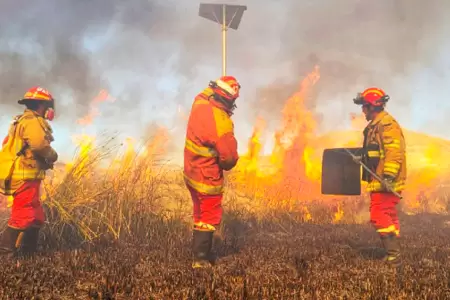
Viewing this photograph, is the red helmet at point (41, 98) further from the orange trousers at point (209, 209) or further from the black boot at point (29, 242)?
the orange trousers at point (209, 209)

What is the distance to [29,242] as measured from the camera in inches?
187

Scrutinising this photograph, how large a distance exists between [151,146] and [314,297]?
4736mm

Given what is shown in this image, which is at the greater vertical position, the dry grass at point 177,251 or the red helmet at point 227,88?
the red helmet at point 227,88

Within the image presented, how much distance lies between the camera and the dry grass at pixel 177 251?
127 inches

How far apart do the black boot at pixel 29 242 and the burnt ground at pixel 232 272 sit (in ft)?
0.56

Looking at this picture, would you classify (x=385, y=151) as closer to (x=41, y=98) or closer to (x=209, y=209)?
(x=209, y=209)

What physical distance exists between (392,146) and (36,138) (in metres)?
4.45

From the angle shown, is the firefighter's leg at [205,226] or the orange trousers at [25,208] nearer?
the firefighter's leg at [205,226]

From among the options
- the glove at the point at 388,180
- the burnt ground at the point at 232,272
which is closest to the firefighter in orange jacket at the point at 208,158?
the burnt ground at the point at 232,272

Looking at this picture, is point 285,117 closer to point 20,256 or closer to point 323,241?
point 323,241

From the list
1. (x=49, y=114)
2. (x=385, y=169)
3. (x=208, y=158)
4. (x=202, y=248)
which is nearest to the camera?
(x=202, y=248)

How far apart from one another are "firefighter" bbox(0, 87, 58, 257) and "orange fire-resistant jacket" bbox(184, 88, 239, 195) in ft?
6.11

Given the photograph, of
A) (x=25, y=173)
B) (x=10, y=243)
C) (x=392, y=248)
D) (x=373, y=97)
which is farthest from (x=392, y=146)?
(x=10, y=243)

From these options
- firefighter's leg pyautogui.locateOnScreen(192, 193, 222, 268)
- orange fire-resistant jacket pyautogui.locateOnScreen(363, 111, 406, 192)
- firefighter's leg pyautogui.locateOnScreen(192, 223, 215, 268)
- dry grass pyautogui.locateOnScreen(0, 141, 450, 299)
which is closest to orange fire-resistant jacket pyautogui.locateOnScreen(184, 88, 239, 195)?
firefighter's leg pyautogui.locateOnScreen(192, 193, 222, 268)
